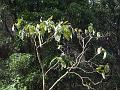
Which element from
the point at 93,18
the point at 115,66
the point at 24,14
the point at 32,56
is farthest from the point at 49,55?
the point at 115,66

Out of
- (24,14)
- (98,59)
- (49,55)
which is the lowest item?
(98,59)

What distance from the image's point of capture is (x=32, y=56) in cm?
698

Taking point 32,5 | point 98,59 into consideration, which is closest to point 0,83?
point 32,5

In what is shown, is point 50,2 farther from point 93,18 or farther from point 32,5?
point 93,18

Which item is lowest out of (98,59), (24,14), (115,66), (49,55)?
(115,66)

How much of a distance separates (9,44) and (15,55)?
89cm

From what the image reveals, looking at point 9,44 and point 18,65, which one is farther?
point 9,44

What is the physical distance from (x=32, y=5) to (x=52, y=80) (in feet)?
5.29

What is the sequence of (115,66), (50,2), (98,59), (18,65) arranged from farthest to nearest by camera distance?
(115,66) < (98,59) < (50,2) < (18,65)

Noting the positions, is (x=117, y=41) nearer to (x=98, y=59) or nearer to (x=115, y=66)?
(x=115, y=66)

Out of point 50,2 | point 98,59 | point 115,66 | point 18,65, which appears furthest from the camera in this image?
point 115,66

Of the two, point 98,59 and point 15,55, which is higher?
point 15,55

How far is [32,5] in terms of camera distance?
24.2 ft

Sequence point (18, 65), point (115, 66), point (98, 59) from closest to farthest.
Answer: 1. point (18, 65)
2. point (98, 59)
3. point (115, 66)
